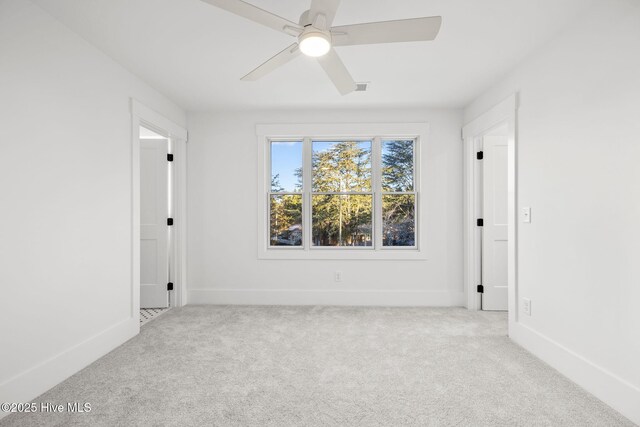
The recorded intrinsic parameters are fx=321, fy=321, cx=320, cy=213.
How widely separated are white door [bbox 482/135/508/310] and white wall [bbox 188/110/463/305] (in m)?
0.44

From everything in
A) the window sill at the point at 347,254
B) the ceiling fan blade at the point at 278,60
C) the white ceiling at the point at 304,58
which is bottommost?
the window sill at the point at 347,254

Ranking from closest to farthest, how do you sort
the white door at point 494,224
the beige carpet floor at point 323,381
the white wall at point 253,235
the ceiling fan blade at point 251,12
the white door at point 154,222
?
the ceiling fan blade at point 251,12
the beige carpet floor at point 323,381
the white door at point 494,224
the white door at point 154,222
the white wall at point 253,235

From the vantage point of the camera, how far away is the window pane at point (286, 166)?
4199 millimetres

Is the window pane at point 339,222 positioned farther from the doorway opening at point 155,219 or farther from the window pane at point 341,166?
the doorway opening at point 155,219

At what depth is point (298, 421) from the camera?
1739 millimetres

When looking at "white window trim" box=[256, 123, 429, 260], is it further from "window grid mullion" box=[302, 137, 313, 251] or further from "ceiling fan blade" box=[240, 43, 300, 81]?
"ceiling fan blade" box=[240, 43, 300, 81]

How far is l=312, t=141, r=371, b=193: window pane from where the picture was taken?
417 centimetres

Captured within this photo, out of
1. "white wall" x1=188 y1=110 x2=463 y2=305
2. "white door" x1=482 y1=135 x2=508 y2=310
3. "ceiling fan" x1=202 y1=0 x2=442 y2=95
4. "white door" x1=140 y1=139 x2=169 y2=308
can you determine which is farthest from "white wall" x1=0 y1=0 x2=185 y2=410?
"white door" x1=482 y1=135 x2=508 y2=310

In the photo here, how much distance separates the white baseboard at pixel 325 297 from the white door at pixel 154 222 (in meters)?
0.42

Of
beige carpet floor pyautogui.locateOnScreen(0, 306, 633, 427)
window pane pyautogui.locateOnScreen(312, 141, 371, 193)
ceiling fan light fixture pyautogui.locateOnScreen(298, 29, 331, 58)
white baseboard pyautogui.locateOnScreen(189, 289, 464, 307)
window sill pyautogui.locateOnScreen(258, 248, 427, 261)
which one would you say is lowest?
beige carpet floor pyautogui.locateOnScreen(0, 306, 633, 427)

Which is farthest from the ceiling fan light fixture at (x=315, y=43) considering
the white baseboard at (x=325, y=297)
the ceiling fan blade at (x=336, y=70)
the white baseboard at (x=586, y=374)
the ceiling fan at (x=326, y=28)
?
the white baseboard at (x=325, y=297)

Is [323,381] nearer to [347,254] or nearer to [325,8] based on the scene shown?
[347,254]

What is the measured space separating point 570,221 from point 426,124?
2.13 metres

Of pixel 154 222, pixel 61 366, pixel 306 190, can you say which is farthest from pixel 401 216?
pixel 61 366
